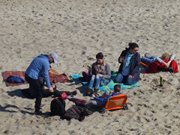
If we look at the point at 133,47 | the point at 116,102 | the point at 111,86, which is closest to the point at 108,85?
the point at 111,86

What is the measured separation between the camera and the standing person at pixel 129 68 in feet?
42.6

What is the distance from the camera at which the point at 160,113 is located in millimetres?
11570

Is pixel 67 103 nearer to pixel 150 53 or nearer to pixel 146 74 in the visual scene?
pixel 146 74

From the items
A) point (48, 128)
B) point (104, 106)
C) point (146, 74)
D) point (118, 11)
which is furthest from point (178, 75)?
point (118, 11)

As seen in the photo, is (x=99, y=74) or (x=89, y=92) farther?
(x=99, y=74)

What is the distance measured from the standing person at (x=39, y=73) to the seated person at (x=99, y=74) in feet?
5.52

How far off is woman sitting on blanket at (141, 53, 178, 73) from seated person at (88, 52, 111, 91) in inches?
68.8

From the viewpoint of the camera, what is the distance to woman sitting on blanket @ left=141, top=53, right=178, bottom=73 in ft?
45.5

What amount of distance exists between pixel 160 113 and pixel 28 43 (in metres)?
Answer: 6.31

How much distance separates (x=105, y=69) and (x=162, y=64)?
2.00 m

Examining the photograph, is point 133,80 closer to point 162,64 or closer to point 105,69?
point 105,69

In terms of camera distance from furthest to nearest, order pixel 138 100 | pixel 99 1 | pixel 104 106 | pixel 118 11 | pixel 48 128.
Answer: pixel 99 1, pixel 118 11, pixel 138 100, pixel 104 106, pixel 48 128

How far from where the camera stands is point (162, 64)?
13875mm

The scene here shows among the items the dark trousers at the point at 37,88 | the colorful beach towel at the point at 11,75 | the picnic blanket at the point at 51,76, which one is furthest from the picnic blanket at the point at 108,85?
the dark trousers at the point at 37,88
